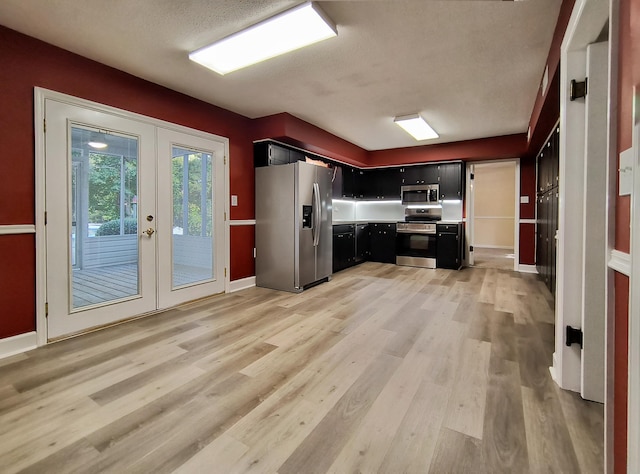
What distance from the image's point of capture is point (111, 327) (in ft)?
9.34

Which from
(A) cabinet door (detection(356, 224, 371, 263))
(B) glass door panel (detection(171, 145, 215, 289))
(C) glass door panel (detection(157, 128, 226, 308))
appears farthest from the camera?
(A) cabinet door (detection(356, 224, 371, 263))

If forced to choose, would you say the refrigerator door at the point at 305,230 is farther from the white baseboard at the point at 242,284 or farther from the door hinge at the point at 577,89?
the door hinge at the point at 577,89

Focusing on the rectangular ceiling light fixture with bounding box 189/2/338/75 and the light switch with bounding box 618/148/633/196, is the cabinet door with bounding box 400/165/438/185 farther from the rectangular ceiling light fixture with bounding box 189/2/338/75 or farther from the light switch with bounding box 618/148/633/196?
the light switch with bounding box 618/148/633/196

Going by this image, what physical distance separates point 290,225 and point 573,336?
3123 mm

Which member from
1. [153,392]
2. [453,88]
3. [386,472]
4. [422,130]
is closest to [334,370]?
[386,472]

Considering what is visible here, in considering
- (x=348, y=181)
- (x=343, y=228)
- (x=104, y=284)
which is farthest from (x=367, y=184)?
(x=104, y=284)

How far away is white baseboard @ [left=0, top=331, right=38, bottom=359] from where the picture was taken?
226 centimetres

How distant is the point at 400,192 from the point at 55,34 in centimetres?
568

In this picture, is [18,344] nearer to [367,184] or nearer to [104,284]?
[104,284]

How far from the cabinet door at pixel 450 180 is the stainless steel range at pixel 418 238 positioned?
1.52ft

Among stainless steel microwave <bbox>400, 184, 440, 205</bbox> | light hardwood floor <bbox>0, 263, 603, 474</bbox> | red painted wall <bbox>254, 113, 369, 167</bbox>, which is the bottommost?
light hardwood floor <bbox>0, 263, 603, 474</bbox>

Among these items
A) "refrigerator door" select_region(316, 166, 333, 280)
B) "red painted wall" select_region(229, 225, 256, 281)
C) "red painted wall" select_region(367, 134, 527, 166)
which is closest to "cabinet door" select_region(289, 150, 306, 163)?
"refrigerator door" select_region(316, 166, 333, 280)

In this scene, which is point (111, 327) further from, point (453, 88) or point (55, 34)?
point (453, 88)

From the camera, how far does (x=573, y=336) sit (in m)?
1.78
